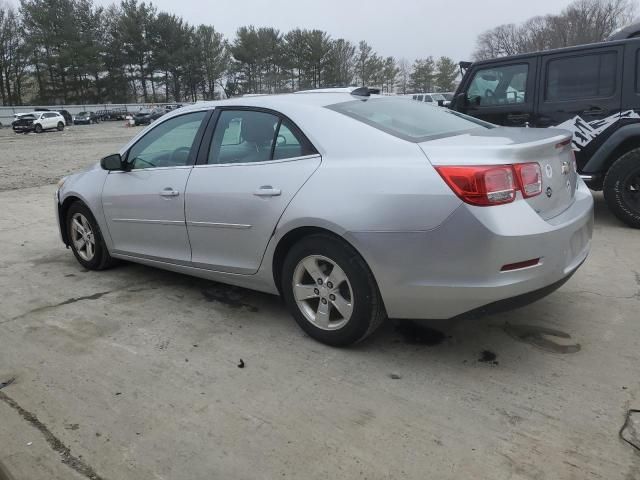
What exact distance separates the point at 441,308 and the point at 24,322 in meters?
3.01

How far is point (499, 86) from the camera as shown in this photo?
666 centimetres

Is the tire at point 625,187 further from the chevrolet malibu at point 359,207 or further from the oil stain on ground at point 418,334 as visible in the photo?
the oil stain on ground at point 418,334

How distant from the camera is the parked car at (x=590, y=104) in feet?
18.6

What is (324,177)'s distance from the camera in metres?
3.07

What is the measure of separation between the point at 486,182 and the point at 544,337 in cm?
127

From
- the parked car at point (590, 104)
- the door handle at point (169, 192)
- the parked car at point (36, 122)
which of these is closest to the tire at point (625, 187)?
the parked car at point (590, 104)

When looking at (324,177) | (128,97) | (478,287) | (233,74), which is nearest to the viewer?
(478,287)

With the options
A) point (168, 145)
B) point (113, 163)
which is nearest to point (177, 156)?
point (168, 145)

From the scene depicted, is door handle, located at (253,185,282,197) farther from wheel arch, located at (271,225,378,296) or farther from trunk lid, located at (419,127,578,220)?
trunk lid, located at (419,127,578,220)

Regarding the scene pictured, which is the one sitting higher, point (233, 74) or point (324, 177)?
point (233, 74)

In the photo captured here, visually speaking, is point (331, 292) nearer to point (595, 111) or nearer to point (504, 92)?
point (595, 111)

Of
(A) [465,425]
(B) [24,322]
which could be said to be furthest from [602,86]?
(B) [24,322]

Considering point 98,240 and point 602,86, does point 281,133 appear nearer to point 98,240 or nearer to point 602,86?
point 98,240

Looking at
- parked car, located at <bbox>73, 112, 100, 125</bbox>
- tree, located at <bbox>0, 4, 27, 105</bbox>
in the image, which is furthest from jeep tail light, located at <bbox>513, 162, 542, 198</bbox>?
tree, located at <bbox>0, 4, 27, 105</bbox>
